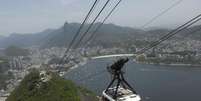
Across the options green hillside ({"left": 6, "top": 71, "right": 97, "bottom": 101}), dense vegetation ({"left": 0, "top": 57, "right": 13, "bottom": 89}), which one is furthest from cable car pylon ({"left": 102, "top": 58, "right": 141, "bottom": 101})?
dense vegetation ({"left": 0, "top": 57, "right": 13, "bottom": 89})

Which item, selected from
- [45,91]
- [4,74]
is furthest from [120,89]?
[4,74]

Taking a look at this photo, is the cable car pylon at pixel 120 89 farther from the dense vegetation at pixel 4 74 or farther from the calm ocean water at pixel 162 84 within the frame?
the dense vegetation at pixel 4 74

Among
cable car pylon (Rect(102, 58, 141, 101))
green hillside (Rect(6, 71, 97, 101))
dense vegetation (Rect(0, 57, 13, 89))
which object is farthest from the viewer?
dense vegetation (Rect(0, 57, 13, 89))

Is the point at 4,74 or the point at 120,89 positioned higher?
the point at 120,89

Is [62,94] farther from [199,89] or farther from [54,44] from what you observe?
[54,44]

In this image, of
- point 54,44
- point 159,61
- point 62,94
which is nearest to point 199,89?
point 62,94

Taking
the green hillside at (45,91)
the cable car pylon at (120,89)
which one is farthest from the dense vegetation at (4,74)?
the cable car pylon at (120,89)

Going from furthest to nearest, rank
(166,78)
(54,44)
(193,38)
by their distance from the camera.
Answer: (54,44) → (193,38) → (166,78)

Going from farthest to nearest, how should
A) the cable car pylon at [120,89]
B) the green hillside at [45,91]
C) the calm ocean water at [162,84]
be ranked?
the calm ocean water at [162,84] → the green hillside at [45,91] → the cable car pylon at [120,89]

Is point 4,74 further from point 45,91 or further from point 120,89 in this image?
point 120,89

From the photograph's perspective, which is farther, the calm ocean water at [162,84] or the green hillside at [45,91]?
the calm ocean water at [162,84]

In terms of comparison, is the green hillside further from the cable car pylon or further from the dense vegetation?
the dense vegetation
